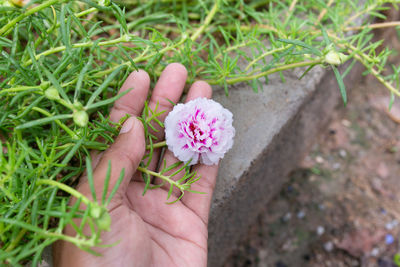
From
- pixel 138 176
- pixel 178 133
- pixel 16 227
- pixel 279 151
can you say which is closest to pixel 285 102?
pixel 279 151

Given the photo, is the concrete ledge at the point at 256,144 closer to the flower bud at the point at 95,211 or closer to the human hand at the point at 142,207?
the human hand at the point at 142,207

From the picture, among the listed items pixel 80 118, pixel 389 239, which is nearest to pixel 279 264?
pixel 389 239

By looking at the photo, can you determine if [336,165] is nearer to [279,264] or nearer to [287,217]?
[287,217]

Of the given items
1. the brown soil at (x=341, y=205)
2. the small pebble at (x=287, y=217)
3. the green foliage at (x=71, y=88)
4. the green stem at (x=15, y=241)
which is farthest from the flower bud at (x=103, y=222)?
the small pebble at (x=287, y=217)

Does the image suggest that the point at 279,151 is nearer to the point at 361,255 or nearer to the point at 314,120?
the point at 314,120

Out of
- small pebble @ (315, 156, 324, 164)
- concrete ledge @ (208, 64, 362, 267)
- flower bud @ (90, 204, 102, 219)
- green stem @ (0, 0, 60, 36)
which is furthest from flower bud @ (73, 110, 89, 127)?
small pebble @ (315, 156, 324, 164)

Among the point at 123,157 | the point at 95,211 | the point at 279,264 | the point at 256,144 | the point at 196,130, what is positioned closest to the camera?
the point at 95,211
